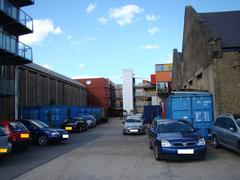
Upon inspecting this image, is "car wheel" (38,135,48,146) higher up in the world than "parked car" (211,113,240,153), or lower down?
lower down

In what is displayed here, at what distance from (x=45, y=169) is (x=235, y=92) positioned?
45.7 ft

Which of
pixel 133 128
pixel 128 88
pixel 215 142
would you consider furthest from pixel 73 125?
pixel 128 88

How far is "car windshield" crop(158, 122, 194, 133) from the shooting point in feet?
39.6

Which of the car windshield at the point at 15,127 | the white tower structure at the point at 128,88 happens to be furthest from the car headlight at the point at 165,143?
the white tower structure at the point at 128,88

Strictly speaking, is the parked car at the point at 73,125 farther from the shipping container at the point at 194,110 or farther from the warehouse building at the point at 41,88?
the shipping container at the point at 194,110

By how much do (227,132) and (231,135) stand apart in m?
0.53

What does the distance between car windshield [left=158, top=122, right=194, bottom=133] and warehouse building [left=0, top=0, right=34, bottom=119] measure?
1457cm

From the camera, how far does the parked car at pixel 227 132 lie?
38.3 ft

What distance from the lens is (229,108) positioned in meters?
20.0

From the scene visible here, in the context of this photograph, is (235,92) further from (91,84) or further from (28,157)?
(91,84)

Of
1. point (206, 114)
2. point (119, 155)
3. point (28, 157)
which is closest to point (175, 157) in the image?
point (119, 155)

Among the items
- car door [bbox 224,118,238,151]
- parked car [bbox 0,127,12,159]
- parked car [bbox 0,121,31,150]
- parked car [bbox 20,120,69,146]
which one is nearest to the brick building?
car door [bbox 224,118,238,151]

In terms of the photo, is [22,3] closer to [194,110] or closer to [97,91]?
[194,110]

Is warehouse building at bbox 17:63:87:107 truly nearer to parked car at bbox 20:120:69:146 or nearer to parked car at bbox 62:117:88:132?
parked car at bbox 62:117:88:132
